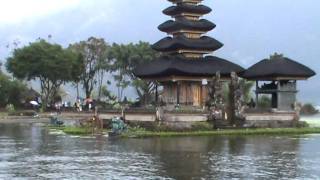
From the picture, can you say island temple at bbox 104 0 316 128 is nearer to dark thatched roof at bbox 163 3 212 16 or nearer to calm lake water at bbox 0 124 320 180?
dark thatched roof at bbox 163 3 212 16

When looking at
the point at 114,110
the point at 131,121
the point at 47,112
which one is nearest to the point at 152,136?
the point at 131,121

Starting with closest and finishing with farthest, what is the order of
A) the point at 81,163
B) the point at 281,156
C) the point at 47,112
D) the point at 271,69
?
the point at 81,163
the point at 281,156
the point at 271,69
the point at 47,112

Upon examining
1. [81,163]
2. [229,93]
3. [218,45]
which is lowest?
[81,163]

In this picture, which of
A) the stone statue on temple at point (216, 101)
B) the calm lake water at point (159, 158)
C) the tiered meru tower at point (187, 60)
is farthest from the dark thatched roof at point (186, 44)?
the calm lake water at point (159, 158)

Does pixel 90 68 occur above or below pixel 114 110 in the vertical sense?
above

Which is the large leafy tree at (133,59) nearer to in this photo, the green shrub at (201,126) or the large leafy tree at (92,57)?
the large leafy tree at (92,57)

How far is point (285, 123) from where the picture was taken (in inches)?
2064

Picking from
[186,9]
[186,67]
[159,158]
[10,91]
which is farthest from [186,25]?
[10,91]

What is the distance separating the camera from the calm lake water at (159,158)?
2306 cm

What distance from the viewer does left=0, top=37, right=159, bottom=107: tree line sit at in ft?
287

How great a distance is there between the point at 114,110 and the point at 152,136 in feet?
41.0

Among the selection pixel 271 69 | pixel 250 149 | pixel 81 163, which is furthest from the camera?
pixel 271 69

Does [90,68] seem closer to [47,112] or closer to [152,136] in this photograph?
[47,112]

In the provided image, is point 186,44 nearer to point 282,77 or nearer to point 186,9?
point 186,9
